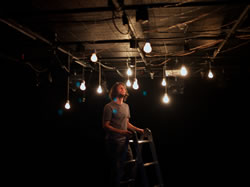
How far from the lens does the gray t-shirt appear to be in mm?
3734

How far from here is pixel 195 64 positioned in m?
6.09

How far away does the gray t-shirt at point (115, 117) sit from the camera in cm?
373

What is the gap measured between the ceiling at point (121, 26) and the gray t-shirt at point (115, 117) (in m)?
1.11

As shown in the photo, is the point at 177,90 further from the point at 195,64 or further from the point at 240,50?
the point at 240,50

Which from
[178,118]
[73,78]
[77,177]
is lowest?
[77,177]

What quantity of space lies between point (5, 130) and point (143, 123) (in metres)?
3.85

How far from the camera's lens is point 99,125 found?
6.72m

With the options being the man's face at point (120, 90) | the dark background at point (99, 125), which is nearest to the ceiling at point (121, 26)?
the man's face at point (120, 90)

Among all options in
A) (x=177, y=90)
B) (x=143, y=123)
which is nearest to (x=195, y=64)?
(x=177, y=90)

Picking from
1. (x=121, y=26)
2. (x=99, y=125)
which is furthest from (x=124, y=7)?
(x=99, y=125)

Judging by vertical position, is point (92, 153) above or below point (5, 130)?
below

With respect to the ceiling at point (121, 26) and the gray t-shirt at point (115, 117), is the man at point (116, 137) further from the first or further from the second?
the ceiling at point (121, 26)

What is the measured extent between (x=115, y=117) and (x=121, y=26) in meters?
1.62

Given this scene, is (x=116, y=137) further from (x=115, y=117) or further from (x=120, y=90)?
(x=120, y=90)
